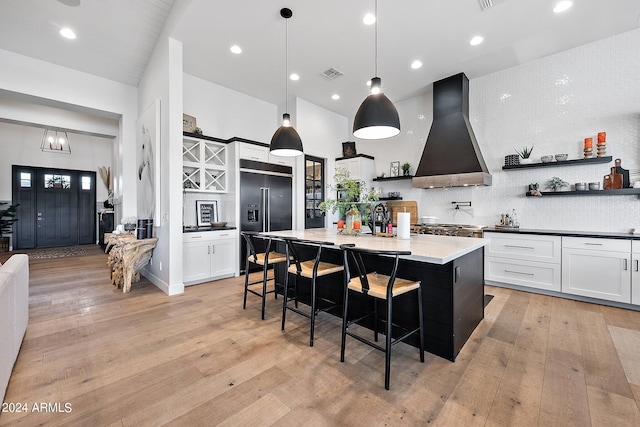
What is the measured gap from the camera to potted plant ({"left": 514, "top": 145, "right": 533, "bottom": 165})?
4.20 metres

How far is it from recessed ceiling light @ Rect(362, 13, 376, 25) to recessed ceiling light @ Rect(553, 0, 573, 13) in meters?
2.07

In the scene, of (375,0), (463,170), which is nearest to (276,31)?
(375,0)

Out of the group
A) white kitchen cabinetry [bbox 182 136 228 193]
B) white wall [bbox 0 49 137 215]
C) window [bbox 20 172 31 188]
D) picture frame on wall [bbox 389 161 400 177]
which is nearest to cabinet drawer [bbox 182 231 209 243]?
white kitchen cabinetry [bbox 182 136 228 193]

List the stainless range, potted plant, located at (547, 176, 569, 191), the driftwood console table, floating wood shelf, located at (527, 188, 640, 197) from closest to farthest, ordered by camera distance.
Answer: floating wood shelf, located at (527, 188, 640, 197) < the driftwood console table < potted plant, located at (547, 176, 569, 191) < the stainless range

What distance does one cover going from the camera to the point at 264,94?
5.52 meters

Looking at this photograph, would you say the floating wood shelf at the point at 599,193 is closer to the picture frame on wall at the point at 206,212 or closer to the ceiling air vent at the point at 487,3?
the ceiling air vent at the point at 487,3

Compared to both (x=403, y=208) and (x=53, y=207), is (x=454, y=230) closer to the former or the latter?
(x=403, y=208)

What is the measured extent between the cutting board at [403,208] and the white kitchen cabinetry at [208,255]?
127 inches

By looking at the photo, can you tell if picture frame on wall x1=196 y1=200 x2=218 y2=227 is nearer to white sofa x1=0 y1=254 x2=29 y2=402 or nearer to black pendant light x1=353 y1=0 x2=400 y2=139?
white sofa x1=0 y1=254 x2=29 y2=402

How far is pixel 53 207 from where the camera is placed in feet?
25.9

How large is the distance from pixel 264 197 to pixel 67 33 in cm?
359

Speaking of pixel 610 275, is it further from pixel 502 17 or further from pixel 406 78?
pixel 406 78

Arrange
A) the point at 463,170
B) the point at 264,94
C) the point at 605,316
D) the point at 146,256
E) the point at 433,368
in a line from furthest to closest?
the point at 264,94 → the point at 463,170 → the point at 146,256 → the point at 605,316 → the point at 433,368

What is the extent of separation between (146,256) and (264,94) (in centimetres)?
374
